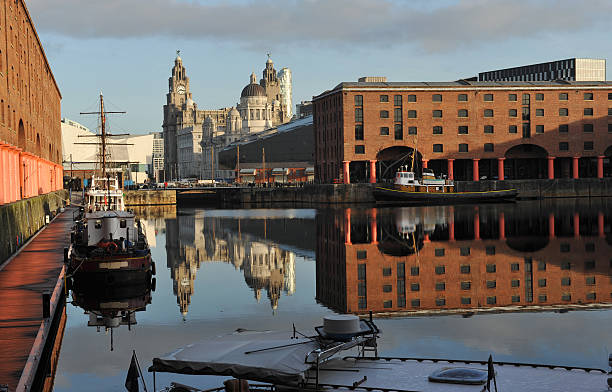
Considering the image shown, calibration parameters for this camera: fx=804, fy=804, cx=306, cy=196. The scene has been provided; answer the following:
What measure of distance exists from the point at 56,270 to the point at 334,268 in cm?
1464

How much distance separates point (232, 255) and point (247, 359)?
1449 inches

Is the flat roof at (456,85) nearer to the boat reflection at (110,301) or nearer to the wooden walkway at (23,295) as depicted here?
the wooden walkway at (23,295)

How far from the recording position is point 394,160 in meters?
127

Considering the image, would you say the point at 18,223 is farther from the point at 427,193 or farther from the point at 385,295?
the point at 427,193

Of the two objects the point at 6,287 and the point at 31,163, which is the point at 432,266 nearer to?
the point at 6,287

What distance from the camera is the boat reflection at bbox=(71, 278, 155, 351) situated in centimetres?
2866

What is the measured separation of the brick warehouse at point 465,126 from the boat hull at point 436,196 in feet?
32.2

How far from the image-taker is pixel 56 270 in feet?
121

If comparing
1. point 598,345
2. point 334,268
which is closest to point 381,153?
point 334,268

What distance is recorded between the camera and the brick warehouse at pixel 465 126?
122m

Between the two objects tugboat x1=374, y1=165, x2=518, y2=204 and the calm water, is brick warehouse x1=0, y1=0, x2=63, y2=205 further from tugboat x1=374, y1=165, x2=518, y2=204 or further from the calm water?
tugboat x1=374, y1=165, x2=518, y2=204

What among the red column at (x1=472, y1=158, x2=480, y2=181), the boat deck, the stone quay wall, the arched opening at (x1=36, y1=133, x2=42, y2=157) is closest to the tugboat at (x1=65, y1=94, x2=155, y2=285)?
the stone quay wall

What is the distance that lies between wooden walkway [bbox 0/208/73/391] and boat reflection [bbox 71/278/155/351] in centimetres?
143

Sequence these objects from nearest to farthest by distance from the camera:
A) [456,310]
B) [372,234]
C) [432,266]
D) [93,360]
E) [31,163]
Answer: [93,360]
[456,310]
[432,266]
[372,234]
[31,163]
